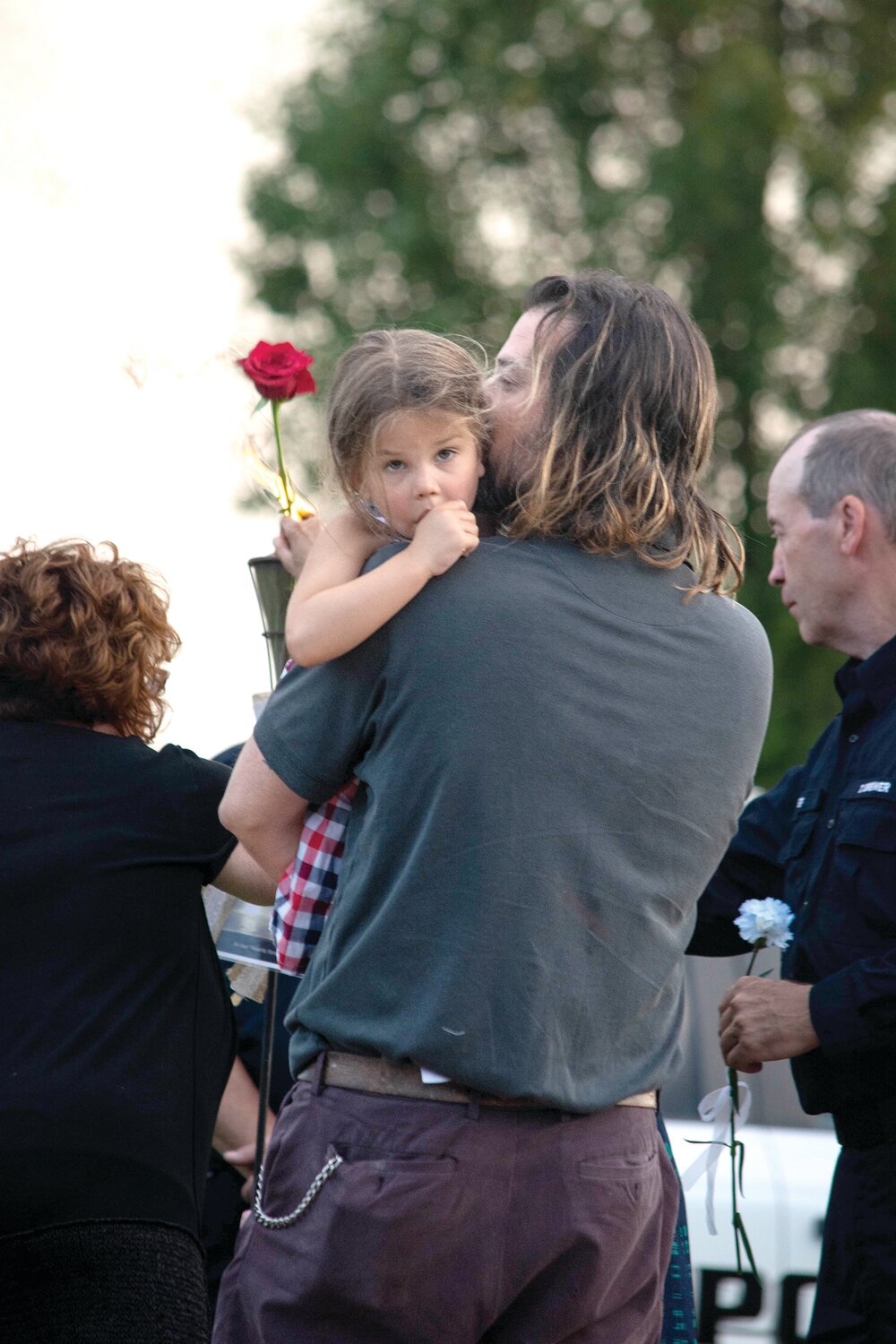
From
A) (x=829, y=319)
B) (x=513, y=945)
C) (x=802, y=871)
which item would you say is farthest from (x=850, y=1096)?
(x=829, y=319)

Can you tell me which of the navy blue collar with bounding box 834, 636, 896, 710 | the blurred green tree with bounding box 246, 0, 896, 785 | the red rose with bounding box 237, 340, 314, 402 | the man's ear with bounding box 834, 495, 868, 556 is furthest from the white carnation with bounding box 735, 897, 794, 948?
the blurred green tree with bounding box 246, 0, 896, 785

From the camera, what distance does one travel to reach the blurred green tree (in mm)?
10656

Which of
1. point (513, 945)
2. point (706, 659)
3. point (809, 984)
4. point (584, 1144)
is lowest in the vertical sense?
point (809, 984)

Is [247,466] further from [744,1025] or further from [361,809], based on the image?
[744,1025]

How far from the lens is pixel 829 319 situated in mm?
10844

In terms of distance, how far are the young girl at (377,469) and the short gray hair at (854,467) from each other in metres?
1.37

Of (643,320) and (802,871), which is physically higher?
(643,320)

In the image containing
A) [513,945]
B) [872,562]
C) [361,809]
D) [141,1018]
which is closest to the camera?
[513,945]

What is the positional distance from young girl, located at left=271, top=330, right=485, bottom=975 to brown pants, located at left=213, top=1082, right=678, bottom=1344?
0.88 ft

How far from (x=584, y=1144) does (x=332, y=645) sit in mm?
645

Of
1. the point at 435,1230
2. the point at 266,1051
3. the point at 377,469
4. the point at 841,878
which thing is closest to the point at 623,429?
the point at 377,469

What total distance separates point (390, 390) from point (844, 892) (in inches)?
52.5

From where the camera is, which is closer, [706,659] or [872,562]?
[706,659]

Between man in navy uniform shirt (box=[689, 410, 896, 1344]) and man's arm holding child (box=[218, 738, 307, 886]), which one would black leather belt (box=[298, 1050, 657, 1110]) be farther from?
man in navy uniform shirt (box=[689, 410, 896, 1344])
